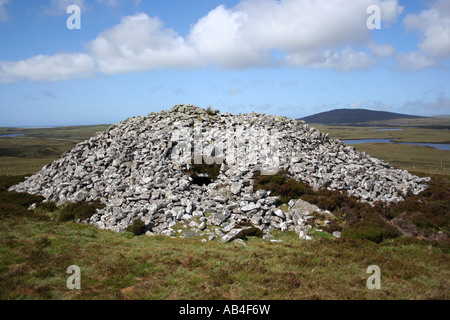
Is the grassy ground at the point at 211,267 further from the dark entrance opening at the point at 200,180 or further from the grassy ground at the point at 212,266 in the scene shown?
the dark entrance opening at the point at 200,180

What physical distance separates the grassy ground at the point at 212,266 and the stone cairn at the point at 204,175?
1871 millimetres

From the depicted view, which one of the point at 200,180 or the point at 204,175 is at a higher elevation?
the point at 204,175

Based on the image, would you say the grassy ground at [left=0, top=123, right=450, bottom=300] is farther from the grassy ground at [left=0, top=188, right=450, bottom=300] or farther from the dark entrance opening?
the dark entrance opening

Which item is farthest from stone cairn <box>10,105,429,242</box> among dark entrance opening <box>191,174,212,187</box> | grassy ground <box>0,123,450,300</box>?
grassy ground <box>0,123,450,300</box>

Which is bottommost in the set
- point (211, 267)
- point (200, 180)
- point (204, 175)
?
point (211, 267)

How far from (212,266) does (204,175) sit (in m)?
11.0

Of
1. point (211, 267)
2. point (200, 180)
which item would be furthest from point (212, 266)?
point (200, 180)

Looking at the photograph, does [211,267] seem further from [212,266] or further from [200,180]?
[200,180]

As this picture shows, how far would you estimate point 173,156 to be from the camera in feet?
73.7

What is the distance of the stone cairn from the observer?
16453 mm

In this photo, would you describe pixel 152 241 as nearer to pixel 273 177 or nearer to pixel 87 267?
pixel 87 267

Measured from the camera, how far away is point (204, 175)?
21109 millimetres
